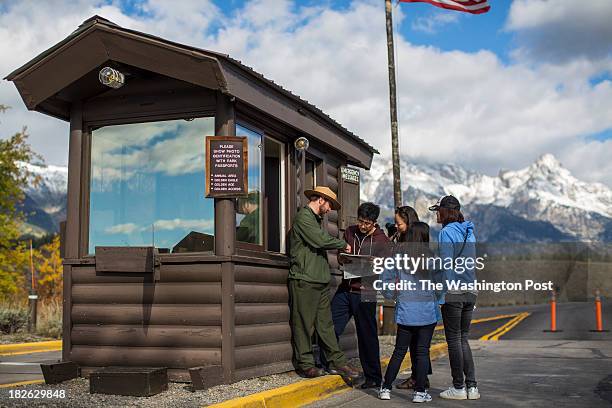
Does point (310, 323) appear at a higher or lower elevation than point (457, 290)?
lower

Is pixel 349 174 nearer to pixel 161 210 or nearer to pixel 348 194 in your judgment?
pixel 348 194

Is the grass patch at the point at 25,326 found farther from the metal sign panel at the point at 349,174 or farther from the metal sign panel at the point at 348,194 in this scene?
the metal sign panel at the point at 349,174

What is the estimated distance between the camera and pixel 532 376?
1035 cm

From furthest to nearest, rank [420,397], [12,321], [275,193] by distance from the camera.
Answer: [12,321] < [275,193] < [420,397]

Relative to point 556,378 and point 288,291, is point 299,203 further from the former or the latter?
point 556,378

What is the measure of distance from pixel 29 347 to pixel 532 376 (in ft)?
33.1

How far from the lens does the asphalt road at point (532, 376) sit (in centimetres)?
791

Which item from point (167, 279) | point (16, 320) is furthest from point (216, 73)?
point (16, 320)

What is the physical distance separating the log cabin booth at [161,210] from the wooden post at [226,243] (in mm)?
13

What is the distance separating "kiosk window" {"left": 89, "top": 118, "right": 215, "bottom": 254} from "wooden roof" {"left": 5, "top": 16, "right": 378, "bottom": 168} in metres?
0.60

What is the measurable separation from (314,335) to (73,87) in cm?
442

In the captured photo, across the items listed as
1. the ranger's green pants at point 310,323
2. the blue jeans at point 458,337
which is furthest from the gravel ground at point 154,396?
the blue jeans at point 458,337

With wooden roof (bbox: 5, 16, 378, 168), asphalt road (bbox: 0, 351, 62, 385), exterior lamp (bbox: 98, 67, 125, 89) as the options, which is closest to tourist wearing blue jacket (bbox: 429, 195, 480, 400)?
wooden roof (bbox: 5, 16, 378, 168)

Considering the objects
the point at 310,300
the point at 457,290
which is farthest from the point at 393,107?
the point at 457,290
